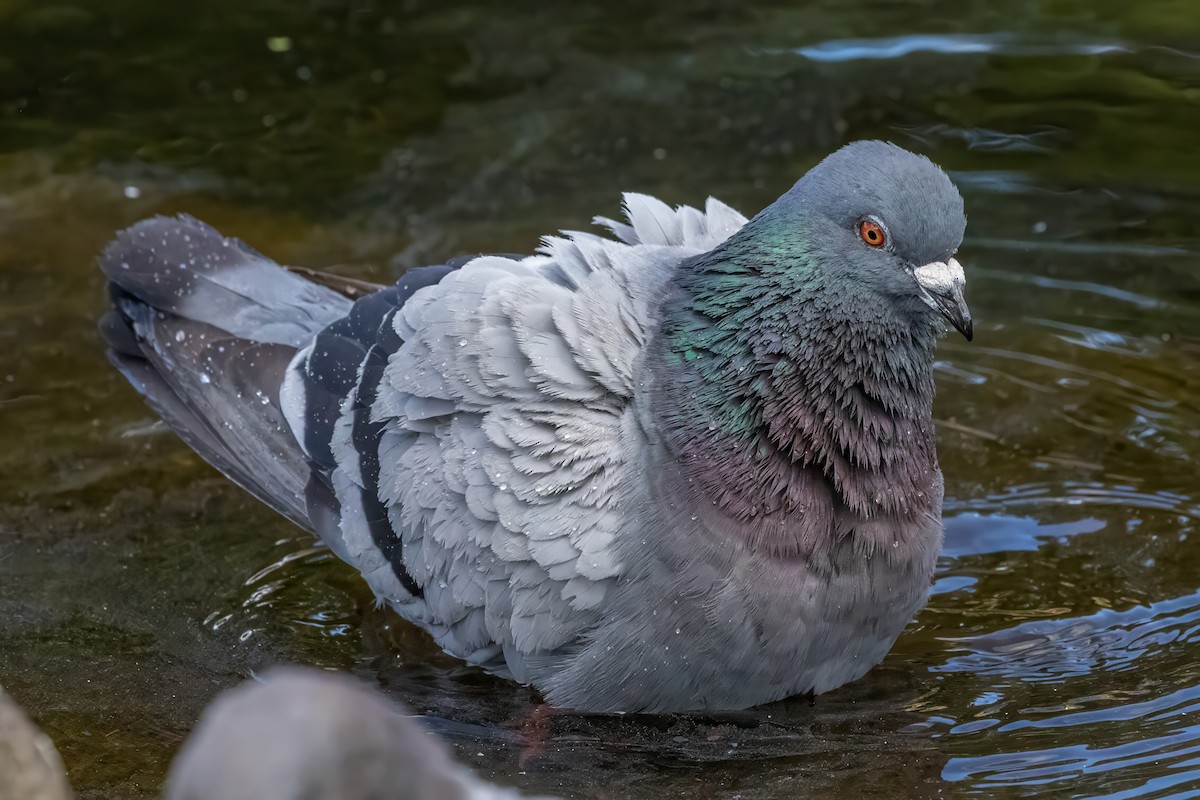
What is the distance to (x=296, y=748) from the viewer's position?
9.33ft

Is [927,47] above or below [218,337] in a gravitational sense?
above

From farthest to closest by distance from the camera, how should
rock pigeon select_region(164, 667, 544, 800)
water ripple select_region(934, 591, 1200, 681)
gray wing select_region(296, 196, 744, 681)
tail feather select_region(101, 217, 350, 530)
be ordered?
tail feather select_region(101, 217, 350, 530) < water ripple select_region(934, 591, 1200, 681) < gray wing select_region(296, 196, 744, 681) < rock pigeon select_region(164, 667, 544, 800)

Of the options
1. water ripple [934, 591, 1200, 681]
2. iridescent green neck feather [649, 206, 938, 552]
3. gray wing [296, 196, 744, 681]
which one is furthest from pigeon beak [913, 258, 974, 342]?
water ripple [934, 591, 1200, 681]

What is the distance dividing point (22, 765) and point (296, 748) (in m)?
1.09

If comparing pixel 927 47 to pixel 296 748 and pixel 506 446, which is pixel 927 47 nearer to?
pixel 506 446

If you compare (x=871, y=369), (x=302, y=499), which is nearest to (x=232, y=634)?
(x=302, y=499)

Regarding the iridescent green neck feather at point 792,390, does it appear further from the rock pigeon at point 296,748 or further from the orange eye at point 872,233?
the rock pigeon at point 296,748

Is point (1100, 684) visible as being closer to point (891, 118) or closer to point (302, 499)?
point (302, 499)

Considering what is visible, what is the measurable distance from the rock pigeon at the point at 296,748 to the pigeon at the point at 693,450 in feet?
7.67

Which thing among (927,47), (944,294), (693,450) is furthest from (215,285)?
(927,47)

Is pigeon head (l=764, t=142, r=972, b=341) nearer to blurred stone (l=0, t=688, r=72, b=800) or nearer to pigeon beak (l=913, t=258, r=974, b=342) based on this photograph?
pigeon beak (l=913, t=258, r=974, b=342)

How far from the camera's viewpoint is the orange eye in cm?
525

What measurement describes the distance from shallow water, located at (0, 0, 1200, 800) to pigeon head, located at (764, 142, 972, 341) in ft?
5.02

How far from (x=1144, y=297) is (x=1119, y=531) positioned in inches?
90.1
